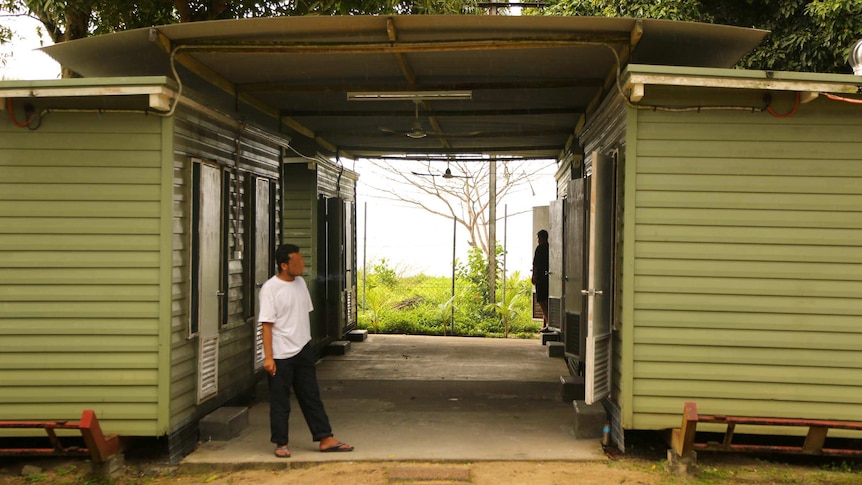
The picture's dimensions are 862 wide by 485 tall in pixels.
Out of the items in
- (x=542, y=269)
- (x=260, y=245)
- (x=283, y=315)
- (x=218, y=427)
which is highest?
(x=260, y=245)

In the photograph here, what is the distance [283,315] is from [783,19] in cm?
958

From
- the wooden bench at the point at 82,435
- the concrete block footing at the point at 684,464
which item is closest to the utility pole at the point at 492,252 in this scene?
the concrete block footing at the point at 684,464

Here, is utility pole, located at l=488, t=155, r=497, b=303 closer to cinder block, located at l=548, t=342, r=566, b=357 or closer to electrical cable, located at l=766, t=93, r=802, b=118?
cinder block, located at l=548, t=342, r=566, b=357

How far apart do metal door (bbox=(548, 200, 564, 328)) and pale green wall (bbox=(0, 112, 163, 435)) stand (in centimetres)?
576

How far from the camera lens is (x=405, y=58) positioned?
6.63 metres

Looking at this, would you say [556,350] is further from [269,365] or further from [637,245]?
[269,365]

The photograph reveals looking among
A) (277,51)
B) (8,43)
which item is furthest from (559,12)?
(8,43)

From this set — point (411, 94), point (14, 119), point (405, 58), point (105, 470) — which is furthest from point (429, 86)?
point (105, 470)

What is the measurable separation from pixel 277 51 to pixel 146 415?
300 cm

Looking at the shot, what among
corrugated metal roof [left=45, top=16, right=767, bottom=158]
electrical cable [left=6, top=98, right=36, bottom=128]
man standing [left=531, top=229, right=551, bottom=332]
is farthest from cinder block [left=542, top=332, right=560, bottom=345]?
electrical cable [left=6, top=98, right=36, bottom=128]

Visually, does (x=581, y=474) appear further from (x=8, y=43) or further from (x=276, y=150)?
(x=8, y=43)

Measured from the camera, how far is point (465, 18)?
17.7 feet

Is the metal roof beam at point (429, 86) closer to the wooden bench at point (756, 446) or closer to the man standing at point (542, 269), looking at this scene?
the wooden bench at point (756, 446)

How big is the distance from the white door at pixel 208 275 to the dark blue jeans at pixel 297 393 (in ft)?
2.66
